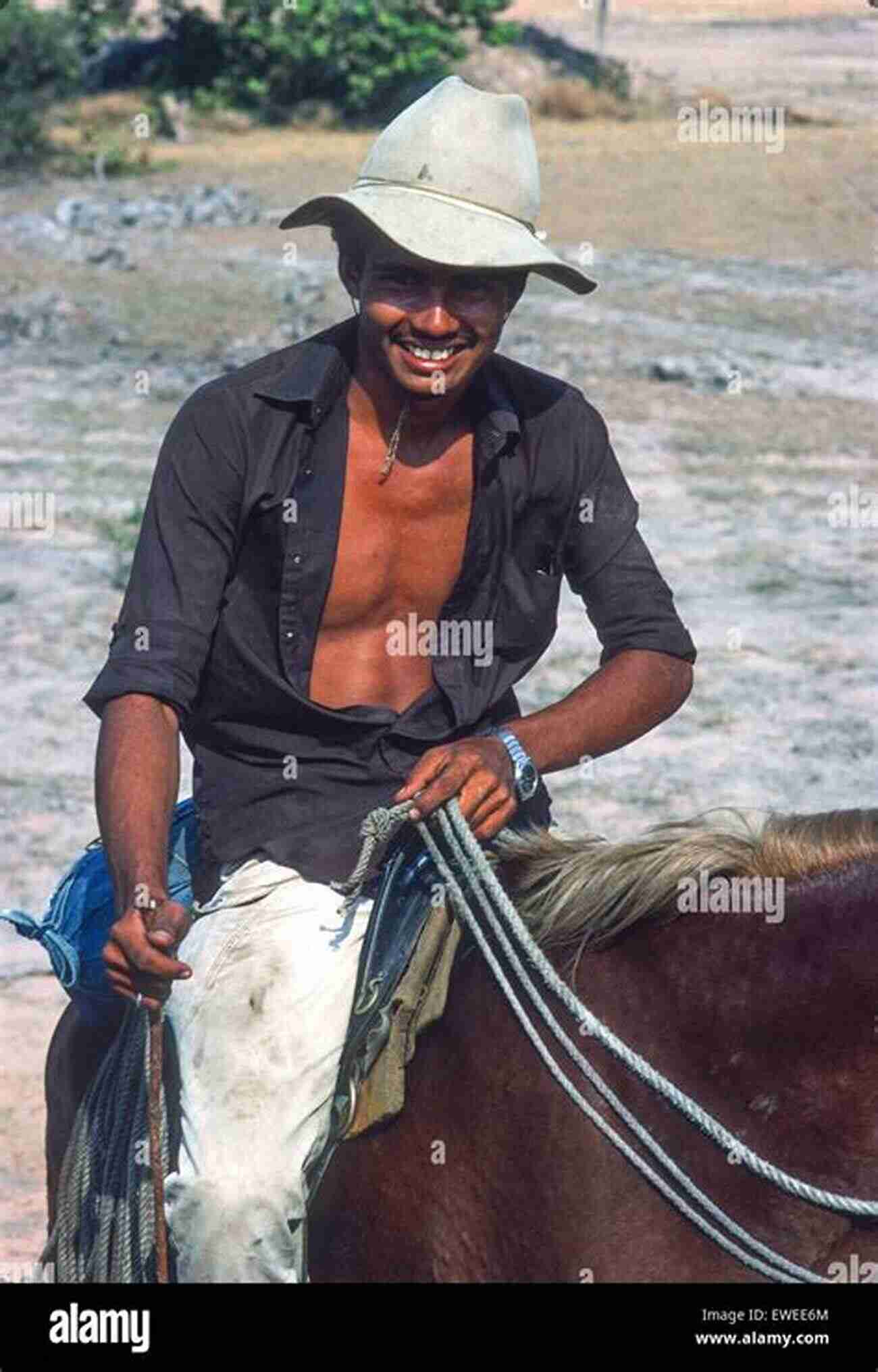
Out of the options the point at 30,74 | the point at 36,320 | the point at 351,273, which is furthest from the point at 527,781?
the point at 30,74

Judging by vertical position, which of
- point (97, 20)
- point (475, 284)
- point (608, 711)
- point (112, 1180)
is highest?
point (97, 20)

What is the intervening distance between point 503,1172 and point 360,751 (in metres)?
0.76

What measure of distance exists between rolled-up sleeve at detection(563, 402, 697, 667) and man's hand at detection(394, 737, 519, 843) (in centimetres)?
45

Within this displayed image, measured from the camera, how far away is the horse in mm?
2984

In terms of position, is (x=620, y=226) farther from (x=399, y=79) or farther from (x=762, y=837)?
(x=762, y=837)

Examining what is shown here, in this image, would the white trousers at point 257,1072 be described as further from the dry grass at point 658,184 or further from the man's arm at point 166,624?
the dry grass at point 658,184

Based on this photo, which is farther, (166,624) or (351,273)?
(351,273)

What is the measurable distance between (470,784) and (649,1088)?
20.6 inches

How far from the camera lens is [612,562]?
12.3 feet

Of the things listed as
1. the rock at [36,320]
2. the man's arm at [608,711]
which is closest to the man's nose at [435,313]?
the man's arm at [608,711]

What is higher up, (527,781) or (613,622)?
(613,622)

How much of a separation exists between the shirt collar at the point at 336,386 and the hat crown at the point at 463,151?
0.27 metres

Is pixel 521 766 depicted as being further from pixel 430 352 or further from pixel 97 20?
pixel 97 20
